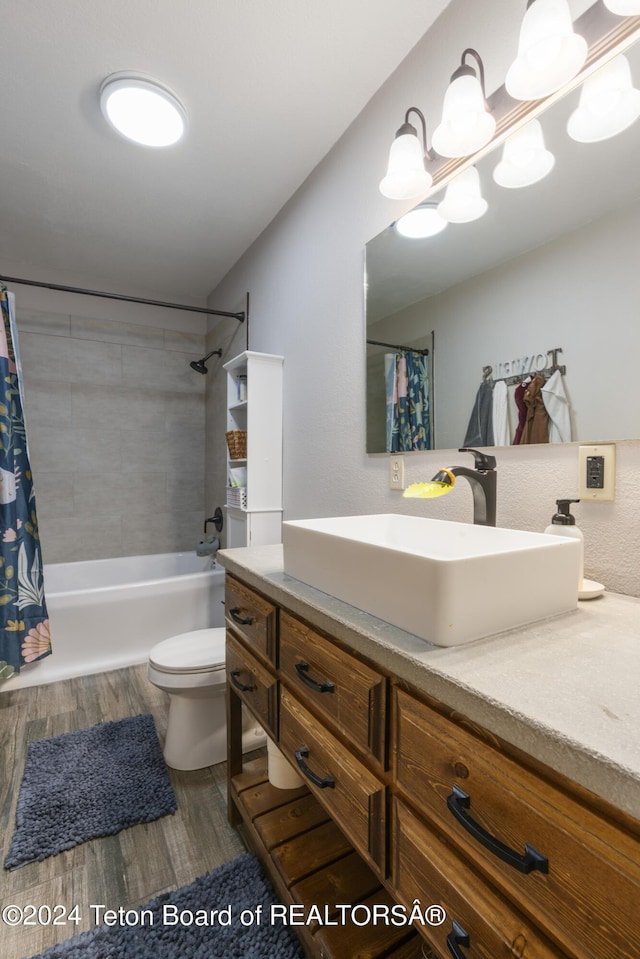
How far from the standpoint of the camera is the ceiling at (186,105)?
1.32 metres

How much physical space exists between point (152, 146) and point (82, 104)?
264mm

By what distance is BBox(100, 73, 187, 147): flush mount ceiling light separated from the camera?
60.4 inches

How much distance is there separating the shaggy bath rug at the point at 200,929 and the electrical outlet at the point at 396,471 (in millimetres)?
1203

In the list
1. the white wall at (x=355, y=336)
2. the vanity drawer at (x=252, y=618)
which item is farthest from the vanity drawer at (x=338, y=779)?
the white wall at (x=355, y=336)

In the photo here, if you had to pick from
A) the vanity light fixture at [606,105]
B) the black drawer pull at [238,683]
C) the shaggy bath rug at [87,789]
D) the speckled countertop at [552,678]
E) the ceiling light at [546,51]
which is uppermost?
the ceiling light at [546,51]

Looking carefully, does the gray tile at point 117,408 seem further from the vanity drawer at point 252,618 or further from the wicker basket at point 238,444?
the vanity drawer at point 252,618

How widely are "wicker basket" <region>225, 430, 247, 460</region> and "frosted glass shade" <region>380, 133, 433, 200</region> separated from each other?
134cm

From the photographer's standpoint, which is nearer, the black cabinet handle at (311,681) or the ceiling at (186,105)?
the black cabinet handle at (311,681)

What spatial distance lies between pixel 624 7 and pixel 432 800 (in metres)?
1.44

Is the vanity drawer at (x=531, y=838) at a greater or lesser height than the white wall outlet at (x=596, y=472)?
lesser

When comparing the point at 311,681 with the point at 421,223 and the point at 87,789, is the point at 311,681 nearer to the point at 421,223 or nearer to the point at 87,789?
the point at 87,789

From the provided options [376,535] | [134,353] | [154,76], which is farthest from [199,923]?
[134,353]

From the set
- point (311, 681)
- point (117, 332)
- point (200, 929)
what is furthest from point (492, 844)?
point (117, 332)

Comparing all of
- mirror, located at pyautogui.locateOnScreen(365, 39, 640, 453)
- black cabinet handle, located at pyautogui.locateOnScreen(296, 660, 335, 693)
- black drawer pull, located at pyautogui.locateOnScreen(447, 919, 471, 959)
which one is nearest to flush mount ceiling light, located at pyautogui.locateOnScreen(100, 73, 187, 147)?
mirror, located at pyautogui.locateOnScreen(365, 39, 640, 453)
